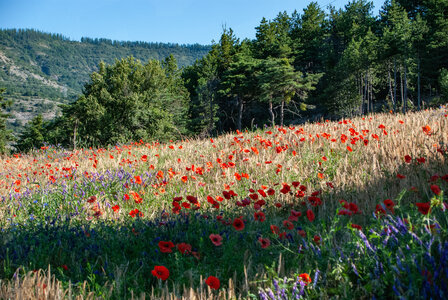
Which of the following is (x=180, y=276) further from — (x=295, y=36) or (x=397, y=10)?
(x=295, y=36)

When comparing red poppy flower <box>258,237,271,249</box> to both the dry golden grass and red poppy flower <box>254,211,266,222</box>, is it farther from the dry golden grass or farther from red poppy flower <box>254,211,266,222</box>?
the dry golden grass

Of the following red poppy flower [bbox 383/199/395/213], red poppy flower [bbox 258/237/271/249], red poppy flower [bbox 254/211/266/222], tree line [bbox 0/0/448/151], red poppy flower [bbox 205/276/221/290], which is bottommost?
red poppy flower [bbox 205/276/221/290]

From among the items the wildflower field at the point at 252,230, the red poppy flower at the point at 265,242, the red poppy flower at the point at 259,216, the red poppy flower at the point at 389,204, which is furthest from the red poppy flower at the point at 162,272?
the red poppy flower at the point at 389,204

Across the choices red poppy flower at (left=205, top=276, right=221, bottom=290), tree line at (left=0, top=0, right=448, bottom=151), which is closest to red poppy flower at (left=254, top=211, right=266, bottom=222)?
red poppy flower at (left=205, top=276, right=221, bottom=290)

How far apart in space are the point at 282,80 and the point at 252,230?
37.8 m

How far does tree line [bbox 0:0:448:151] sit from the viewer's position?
32469 millimetres

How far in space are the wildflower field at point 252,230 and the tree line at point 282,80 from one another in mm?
26012

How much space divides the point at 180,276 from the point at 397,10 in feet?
176

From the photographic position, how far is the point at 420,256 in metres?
1.39

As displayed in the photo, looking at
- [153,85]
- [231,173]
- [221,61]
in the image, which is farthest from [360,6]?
[231,173]

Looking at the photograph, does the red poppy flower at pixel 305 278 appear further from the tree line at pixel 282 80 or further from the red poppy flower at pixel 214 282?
the tree line at pixel 282 80

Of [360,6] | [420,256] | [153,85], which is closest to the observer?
[420,256]

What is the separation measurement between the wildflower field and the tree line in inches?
1024

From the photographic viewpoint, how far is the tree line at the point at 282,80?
32.5 meters
